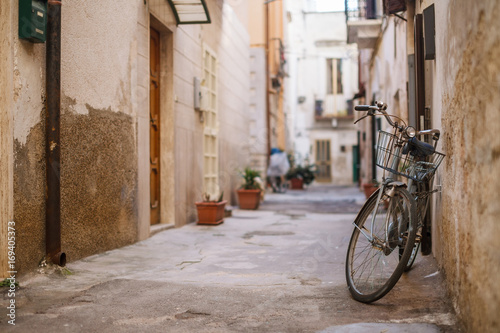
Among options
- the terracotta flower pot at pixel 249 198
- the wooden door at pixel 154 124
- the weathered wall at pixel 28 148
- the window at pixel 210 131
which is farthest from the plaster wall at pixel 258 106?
the weathered wall at pixel 28 148

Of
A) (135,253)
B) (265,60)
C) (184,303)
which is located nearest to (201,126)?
(135,253)

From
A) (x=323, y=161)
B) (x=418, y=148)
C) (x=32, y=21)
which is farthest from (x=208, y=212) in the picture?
(x=323, y=161)

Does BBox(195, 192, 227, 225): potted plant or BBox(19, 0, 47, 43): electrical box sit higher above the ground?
BBox(19, 0, 47, 43): electrical box

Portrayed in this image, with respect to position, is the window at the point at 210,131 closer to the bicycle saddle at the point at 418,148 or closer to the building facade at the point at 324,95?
the bicycle saddle at the point at 418,148

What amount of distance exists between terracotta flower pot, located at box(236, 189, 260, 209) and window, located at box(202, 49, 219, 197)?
3.23 ft

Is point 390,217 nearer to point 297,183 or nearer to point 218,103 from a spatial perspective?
point 218,103

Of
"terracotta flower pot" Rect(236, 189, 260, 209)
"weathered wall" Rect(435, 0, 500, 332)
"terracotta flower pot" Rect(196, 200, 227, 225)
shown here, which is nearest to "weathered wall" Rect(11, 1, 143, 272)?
"terracotta flower pot" Rect(196, 200, 227, 225)

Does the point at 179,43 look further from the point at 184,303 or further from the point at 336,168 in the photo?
the point at 336,168

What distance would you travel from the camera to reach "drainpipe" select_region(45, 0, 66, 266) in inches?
150

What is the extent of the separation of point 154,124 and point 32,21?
122 inches

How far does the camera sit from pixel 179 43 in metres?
7.06

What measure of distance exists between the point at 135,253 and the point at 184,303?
6.22 feet

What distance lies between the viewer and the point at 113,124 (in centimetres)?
497

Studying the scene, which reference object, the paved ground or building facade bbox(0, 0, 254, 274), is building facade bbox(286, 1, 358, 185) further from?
the paved ground
